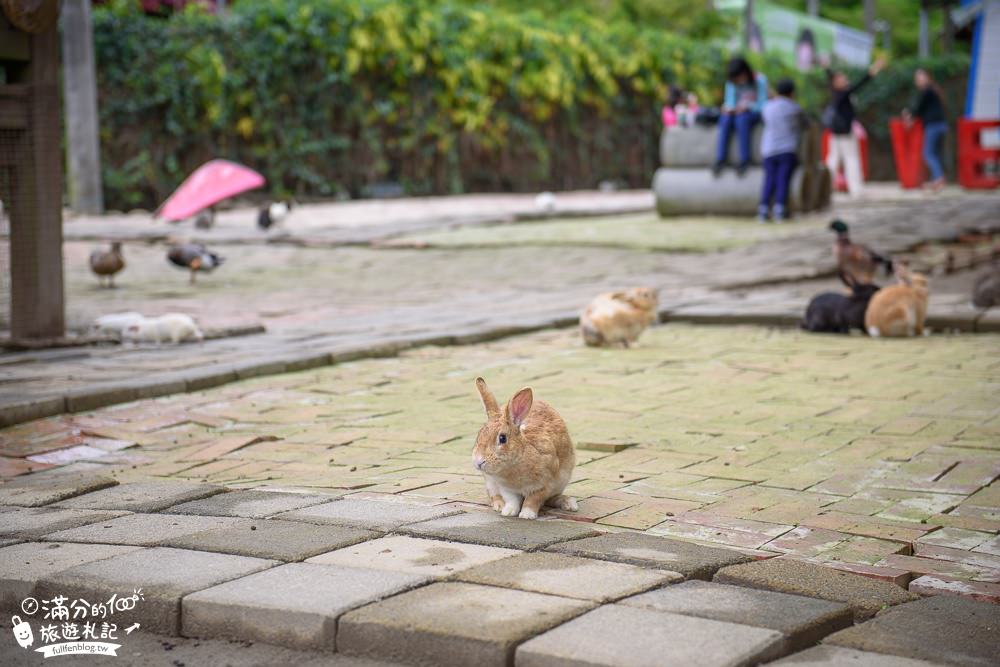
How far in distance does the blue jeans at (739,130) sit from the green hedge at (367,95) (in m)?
6.45

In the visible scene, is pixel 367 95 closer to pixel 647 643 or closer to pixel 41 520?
pixel 41 520

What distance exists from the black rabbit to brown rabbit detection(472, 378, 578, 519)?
4727 millimetres

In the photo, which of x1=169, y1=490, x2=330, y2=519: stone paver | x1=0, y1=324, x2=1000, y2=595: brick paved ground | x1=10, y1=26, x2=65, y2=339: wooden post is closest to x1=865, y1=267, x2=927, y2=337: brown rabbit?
x1=0, y1=324, x2=1000, y2=595: brick paved ground

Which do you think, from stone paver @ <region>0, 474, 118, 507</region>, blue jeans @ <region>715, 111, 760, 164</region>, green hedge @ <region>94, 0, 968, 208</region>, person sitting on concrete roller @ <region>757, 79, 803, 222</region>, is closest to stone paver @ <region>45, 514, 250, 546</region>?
stone paver @ <region>0, 474, 118, 507</region>

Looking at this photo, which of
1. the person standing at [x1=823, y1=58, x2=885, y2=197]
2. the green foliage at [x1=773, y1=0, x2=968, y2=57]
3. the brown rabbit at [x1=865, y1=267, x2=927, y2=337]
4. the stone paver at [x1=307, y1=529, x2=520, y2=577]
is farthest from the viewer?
the green foliage at [x1=773, y1=0, x2=968, y2=57]

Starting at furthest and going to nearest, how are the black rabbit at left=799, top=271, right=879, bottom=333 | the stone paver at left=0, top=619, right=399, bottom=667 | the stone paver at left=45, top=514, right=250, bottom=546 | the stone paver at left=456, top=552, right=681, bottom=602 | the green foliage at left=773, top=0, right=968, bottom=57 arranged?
the green foliage at left=773, top=0, right=968, bottom=57, the black rabbit at left=799, top=271, right=879, bottom=333, the stone paver at left=45, top=514, right=250, bottom=546, the stone paver at left=456, top=552, right=681, bottom=602, the stone paver at left=0, top=619, right=399, bottom=667

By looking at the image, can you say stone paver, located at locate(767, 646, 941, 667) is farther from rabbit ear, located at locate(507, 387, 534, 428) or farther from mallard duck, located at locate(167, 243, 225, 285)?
mallard duck, located at locate(167, 243, 225, 285)

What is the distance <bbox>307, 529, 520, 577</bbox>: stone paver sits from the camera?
3336mm

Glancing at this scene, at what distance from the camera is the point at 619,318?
7906 millimetres

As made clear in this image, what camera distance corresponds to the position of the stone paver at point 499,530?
3582mm

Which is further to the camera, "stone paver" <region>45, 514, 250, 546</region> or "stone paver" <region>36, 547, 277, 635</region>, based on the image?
"stone paver" <region>45, 514, 250, 546</region>

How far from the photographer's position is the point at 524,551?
11.5 feet

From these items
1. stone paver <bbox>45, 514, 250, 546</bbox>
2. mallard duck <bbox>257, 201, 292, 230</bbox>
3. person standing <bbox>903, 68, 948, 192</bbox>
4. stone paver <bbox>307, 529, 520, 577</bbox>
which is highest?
person standing <bbox>903, 68, 948, 192</bbox>

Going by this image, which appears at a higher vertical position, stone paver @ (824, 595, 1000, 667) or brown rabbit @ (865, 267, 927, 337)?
brown rabbit @ (865, 267, 927, 337)
